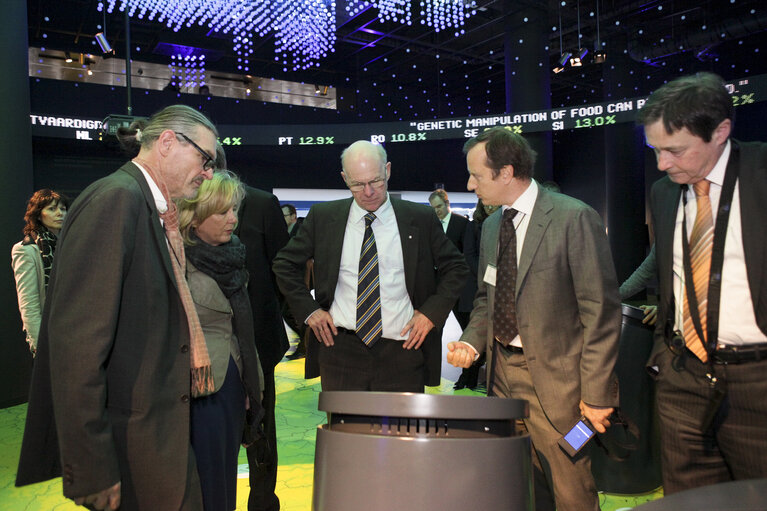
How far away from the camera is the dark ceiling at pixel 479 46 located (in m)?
9.62

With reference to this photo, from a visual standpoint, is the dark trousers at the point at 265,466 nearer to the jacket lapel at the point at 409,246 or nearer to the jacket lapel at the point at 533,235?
the jacket lapel at the point at 409,246

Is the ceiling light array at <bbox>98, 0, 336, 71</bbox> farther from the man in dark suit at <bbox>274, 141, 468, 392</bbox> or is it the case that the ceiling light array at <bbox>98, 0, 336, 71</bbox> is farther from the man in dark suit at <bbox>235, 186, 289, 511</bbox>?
the man in dark suit at <bbox>274, 141, 468, 392</bbox>

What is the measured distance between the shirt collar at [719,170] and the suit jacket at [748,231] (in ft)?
0.06

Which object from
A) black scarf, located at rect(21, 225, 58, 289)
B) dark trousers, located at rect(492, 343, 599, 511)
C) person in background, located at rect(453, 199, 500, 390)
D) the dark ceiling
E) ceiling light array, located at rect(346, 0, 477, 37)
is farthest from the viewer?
the dark ceiling

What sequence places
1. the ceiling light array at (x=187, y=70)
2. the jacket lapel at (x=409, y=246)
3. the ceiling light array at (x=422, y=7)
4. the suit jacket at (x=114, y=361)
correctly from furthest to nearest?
the ceiling light array at (x=187, y=70), the ceiling light array at (x=422, y=7), the jacket lapel at (x=409, y=246), the suit jacket at (x=114, y=361)

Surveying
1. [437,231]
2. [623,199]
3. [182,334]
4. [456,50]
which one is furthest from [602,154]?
[182,334]

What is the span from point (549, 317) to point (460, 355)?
33 centimetres

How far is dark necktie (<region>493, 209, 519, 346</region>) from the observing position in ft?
6.69

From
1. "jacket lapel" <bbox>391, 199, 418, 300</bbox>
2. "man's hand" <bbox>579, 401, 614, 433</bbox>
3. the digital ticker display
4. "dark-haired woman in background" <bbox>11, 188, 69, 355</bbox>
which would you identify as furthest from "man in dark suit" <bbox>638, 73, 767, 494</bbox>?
the digital ticker display

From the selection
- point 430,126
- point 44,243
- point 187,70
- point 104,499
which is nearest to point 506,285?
point 104,499

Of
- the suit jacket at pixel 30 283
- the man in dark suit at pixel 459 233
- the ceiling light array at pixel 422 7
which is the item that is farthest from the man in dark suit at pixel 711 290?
the ceiling light array at pixel 422 7

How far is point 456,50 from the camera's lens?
40.2 ft

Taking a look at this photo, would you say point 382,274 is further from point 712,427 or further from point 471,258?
point 471,258

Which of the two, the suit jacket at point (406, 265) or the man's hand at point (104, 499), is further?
the suit jacket at point (406, 265)
